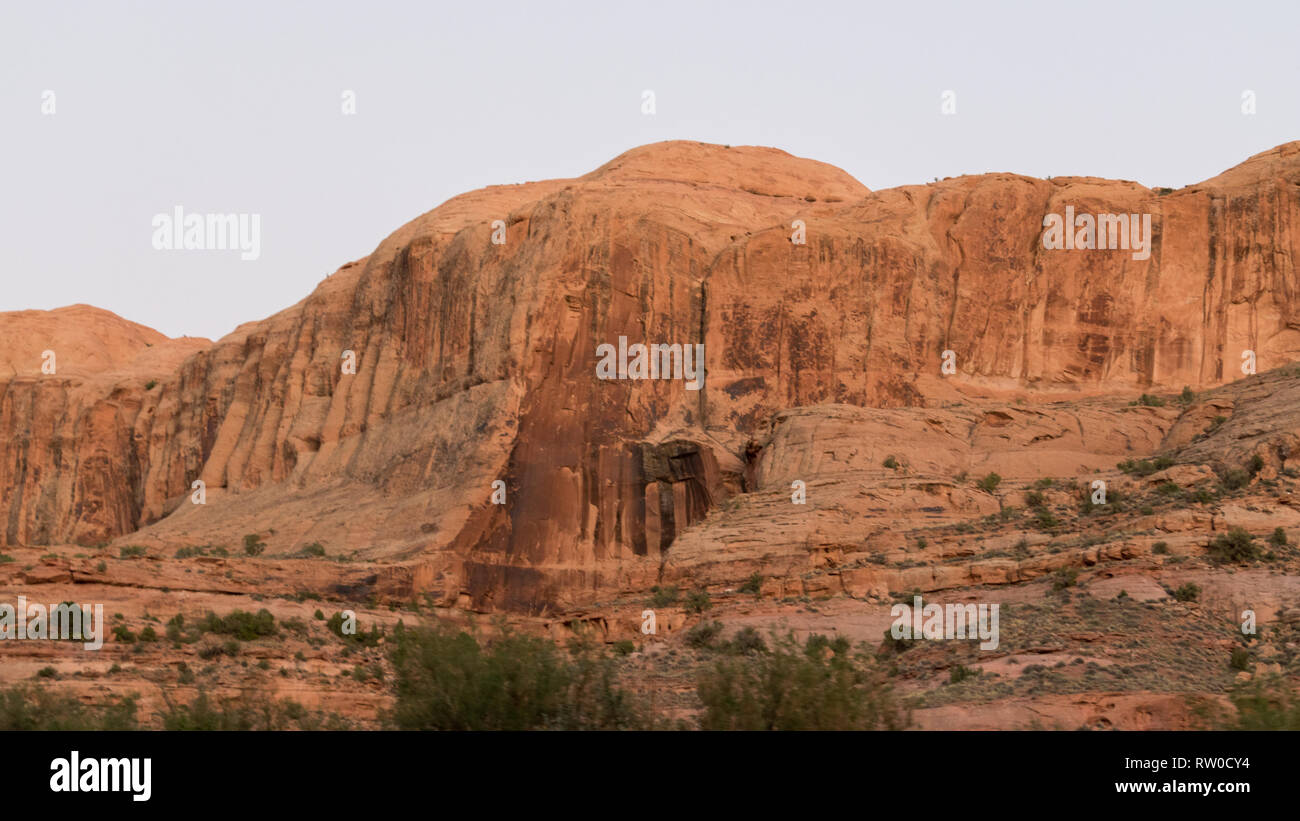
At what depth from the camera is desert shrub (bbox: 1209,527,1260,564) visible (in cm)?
3784

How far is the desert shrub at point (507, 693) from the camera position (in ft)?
76.2

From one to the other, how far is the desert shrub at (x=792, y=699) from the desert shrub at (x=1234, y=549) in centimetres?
1674

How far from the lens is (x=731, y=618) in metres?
43.7

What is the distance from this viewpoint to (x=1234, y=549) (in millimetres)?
38031

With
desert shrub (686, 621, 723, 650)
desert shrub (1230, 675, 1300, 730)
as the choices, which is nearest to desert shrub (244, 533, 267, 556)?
desert shrub (686, 621, 723, 650)

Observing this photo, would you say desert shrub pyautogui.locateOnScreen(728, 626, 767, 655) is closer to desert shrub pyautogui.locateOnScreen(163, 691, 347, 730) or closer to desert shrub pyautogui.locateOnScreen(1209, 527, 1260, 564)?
desert shrub pyautogui.locateOnScreen(1209, 527, 1260, 564)

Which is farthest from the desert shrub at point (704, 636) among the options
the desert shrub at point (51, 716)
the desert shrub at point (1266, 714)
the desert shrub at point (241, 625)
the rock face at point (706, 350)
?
the desert shrub at point (1266, 714)

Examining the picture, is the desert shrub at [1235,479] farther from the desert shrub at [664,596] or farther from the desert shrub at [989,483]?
the desert shrub at [664,596]

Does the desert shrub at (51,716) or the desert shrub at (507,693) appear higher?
the desert shrub at (507,693)

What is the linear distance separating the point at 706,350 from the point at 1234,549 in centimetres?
2527

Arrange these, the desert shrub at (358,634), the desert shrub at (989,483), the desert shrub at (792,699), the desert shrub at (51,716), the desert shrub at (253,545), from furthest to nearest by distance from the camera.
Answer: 1. the desert shrub at (253,545)
2. the desert shrub at (989,483)
3. the desert shrub at (358,634)
4. the desert shrub at (51,716)
5. the desert shrub at (792,699)

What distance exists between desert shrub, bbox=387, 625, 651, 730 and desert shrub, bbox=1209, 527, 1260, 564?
17.9m
